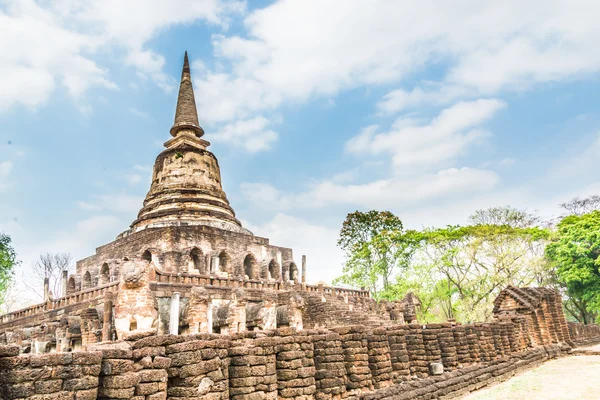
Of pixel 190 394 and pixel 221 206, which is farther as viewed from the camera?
pixel 221 206

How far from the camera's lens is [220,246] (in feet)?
76.0

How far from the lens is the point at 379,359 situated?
29.7ft

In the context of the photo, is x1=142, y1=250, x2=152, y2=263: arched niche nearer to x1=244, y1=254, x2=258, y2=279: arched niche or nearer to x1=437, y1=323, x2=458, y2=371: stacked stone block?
x1=244, y1=254, x2=258, y2=279: arched niche

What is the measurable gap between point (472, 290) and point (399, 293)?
4098mm

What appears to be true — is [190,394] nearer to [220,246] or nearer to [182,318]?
[182,318]

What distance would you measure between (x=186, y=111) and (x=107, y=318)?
17.1 m

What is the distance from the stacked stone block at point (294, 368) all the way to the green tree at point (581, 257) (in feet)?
85.0

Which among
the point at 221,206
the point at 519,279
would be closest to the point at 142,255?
the point at 221,206

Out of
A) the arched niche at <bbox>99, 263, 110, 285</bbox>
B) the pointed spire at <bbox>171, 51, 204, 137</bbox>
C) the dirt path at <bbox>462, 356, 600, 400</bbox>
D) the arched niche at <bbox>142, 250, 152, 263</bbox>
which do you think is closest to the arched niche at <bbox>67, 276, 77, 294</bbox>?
the arched niche at <bbox>99, 263, 110, 285</bbox>

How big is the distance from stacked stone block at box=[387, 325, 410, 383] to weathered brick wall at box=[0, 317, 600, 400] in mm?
20

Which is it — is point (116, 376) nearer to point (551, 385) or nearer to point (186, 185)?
point (551, 385)

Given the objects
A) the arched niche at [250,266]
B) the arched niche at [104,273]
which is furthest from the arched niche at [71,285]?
the arched niche at [250,266]

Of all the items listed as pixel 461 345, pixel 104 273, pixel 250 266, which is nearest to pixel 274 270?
pixel 250 266

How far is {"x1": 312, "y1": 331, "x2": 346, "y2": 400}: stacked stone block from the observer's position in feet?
25.1
